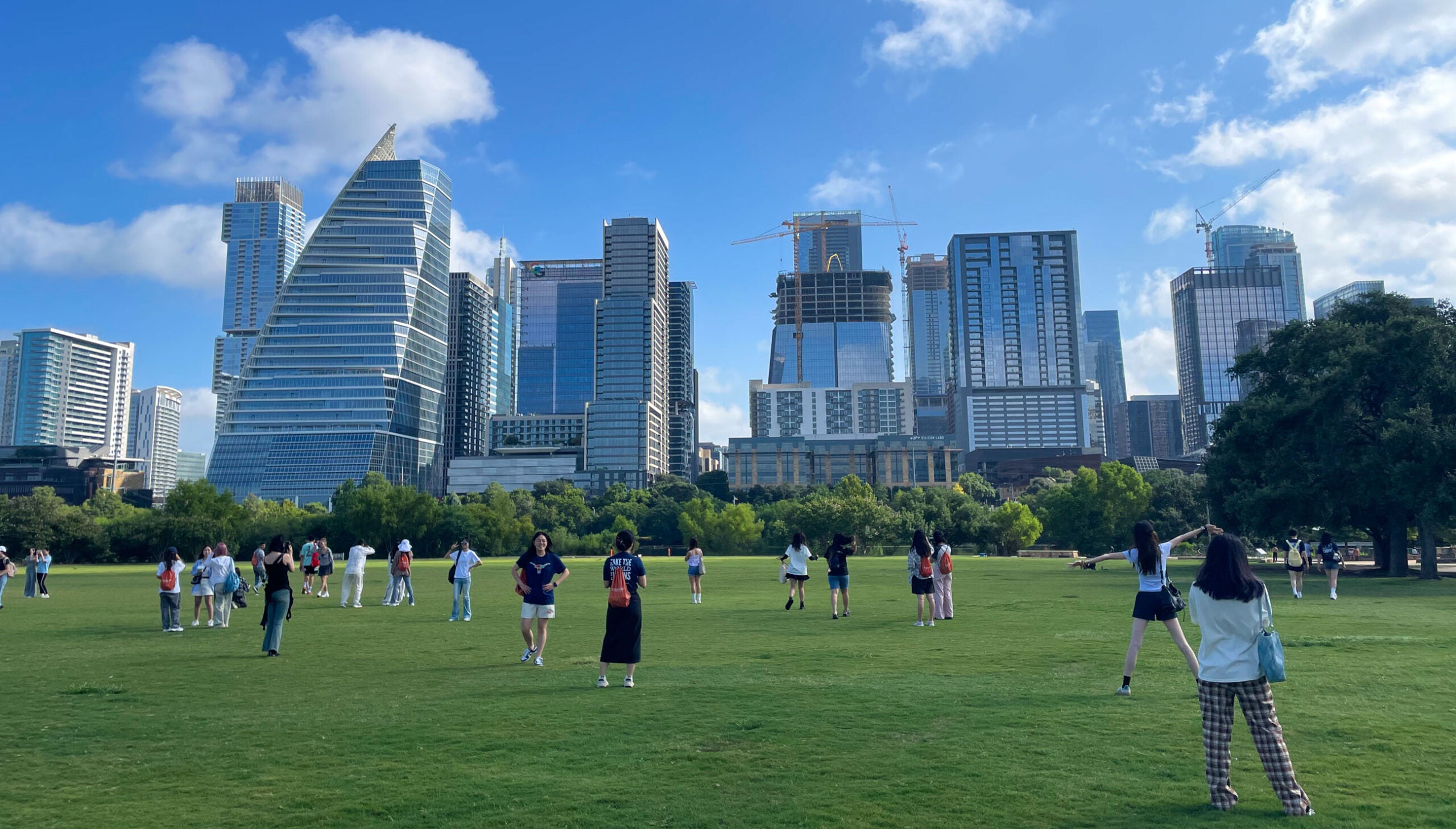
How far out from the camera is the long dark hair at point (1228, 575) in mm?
6824

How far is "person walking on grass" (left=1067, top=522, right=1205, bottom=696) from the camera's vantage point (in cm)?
1133

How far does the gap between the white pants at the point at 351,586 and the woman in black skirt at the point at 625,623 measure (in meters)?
17.8

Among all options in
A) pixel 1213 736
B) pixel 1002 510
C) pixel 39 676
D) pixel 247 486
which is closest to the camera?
pixel 1213 736

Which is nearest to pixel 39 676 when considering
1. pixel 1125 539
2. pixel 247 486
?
pixel 1125 539

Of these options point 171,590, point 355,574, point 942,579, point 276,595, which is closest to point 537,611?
point 276,595

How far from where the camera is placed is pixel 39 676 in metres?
13.8

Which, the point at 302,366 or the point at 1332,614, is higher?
the point at 302,366

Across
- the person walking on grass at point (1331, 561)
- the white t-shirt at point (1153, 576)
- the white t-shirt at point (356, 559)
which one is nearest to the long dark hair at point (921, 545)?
the white t-shirt at point (1153, 576)

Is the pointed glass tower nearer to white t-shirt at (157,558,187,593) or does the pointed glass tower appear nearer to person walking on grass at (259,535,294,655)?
white t-shirt at (157,558,187,593)

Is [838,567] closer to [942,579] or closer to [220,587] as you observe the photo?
[942,579]

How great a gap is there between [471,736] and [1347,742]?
8584 mm

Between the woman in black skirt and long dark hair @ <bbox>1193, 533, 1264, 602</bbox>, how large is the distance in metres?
6.96

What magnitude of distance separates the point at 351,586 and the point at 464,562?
822 cm

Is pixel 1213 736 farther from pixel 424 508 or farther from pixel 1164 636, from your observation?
pixel 424 508
